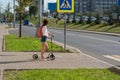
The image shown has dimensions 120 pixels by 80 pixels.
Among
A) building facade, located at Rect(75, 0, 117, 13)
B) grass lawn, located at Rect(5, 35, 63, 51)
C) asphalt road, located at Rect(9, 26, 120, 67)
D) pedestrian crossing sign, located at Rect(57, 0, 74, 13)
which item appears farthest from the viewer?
building facade, located at Rect(75, 0, 117, 13)

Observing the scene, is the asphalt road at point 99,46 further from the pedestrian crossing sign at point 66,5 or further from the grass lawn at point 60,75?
the grass lawn at point 60,75

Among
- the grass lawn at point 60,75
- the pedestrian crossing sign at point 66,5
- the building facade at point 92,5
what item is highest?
the building facade at point 92,5

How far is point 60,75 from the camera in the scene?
38.6 feet

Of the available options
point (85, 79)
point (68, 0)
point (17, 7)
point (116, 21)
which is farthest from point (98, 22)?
point (85, 79)

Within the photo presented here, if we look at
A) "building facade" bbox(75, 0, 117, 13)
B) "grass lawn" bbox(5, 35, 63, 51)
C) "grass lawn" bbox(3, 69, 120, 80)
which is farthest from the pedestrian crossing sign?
"building facade" bbox(75, 0, 117, 13)

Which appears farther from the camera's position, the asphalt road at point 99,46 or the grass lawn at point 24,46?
the grass lawn at point 24,46

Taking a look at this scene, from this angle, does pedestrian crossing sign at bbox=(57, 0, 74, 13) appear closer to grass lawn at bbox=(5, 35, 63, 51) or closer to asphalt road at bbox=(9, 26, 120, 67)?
grass lawn at bbox=(5, 35, 63, 51)

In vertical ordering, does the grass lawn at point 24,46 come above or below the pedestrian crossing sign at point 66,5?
below

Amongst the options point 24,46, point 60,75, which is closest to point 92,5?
point 24,46

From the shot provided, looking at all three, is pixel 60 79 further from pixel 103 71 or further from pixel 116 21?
pixel 116 21

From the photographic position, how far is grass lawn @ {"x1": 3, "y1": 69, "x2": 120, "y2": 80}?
37.3 feet

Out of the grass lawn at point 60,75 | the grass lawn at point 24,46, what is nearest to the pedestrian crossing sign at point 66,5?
the grass lawn at point 24,46

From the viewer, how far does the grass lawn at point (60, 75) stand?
11.4m

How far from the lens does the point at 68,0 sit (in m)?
20.5
